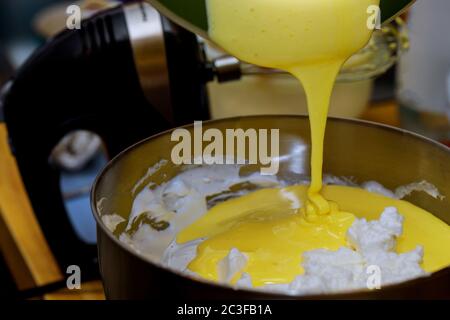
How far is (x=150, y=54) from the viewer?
0.79 m

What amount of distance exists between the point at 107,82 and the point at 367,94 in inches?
16.8

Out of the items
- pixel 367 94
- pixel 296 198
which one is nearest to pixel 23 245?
pixel 296 198

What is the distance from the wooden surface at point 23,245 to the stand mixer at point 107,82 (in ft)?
0.40

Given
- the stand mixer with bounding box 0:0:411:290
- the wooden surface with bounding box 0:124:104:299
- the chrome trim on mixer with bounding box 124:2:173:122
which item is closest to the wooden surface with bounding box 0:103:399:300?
the wooden surface with bounding box 0:124:104:299

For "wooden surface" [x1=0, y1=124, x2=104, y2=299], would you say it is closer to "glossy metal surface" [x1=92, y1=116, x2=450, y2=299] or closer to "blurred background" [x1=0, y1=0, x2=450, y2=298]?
"blurred background" [x1=0, y1=0, x2=450, y2=298]

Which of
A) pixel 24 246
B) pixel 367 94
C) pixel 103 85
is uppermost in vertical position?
pixel 103 85

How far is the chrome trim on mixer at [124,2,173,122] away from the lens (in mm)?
793

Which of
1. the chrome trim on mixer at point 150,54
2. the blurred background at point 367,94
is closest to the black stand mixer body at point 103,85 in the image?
the chrome trim on mixer at point 150,54

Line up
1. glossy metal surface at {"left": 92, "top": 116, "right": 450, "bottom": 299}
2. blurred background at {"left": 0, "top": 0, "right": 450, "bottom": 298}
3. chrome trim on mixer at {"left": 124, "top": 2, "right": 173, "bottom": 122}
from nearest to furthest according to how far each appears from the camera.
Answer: glossy metal surface at {"left": 92, "top": 116, "right": 450, "bottom": 299}, chrome trim on mixer at {"left": 124, "top": 2, "right": 173, "bottom": 122}, blurred background at {"left": 0, "top": 0, "right": 450, "bottom": 298}

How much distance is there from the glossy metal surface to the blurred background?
0.16 m

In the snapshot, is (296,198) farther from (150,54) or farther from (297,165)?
(150,54)

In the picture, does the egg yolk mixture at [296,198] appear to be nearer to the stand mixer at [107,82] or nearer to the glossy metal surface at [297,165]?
the glossy metal surface at [297,165]

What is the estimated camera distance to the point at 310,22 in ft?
1.85
